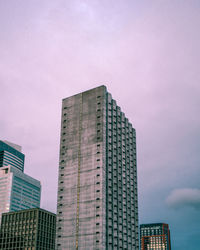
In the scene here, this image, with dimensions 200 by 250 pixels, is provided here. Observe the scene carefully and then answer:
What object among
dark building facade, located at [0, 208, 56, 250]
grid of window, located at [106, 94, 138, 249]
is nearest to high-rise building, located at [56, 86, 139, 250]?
grid of window, located at [106, 94, 138, 249]

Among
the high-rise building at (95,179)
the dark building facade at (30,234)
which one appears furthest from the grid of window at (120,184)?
the dark building facade at (30,234)

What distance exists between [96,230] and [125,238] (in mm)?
16439

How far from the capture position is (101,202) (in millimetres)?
114938

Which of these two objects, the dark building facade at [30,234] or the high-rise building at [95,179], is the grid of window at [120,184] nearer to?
the high-rise building at [95,179]

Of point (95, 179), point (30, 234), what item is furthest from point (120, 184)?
point (30, 234)

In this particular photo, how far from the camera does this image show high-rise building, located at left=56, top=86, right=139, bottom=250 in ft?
375

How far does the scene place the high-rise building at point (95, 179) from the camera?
114m

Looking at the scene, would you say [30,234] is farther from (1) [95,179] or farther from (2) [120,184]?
(1) [95,179]

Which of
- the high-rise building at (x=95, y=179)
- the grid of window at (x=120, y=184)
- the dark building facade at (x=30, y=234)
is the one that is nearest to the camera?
the high-rise building at (x=95, y=179)

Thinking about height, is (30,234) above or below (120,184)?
below

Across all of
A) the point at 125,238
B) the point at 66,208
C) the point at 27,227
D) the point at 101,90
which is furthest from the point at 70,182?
the point at 27,227

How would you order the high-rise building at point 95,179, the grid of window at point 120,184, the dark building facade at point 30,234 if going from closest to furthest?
the high-rise building at point 95,179 → the grid of window at point 120,184 → the dark building facade at point 30,234

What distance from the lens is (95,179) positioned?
11931 centimetres

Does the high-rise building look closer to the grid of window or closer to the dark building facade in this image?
the grid of window
